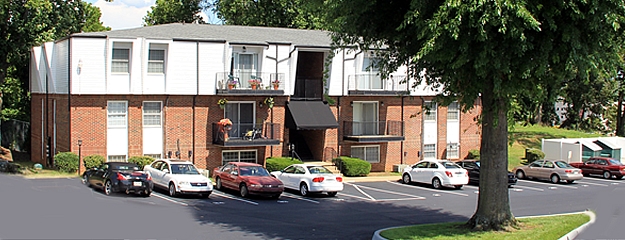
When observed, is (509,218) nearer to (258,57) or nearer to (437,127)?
(258,57)

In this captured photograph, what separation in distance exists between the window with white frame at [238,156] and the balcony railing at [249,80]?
11.2 ft

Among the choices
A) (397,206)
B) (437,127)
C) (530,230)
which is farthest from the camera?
(437,127)

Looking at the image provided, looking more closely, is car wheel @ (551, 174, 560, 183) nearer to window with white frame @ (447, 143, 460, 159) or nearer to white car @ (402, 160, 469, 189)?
white car @ (402, 160, 469, 189)

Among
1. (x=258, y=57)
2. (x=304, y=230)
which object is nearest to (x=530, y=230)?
(x=304, y=230)

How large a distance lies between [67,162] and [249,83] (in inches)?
375

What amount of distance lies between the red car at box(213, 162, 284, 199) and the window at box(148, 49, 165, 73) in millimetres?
6848

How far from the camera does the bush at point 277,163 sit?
3259 cm

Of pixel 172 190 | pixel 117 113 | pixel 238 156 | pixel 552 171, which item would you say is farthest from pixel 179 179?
pixel 552 171

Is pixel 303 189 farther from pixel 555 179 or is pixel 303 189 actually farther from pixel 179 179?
pixel 555 179

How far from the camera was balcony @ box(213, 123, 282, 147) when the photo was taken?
32.4m

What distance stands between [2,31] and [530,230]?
1245 inches

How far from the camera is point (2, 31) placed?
3712 centimetres

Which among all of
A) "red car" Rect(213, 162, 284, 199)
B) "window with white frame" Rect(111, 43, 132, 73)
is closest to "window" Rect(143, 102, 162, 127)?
"window with white frame" Rect(111, 43, 132, 73)

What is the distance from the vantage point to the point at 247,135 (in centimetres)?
3316
